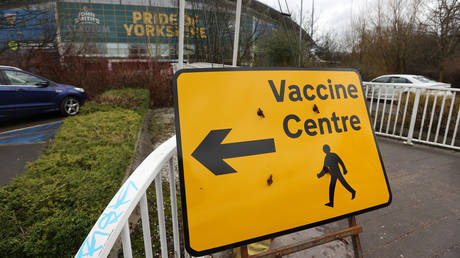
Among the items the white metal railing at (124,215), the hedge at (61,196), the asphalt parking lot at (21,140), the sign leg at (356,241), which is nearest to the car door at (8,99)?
the asphalt parking lot at (21,140)

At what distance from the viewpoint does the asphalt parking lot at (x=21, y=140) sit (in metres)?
3.97

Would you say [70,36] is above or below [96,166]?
above

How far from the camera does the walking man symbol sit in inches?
51.9

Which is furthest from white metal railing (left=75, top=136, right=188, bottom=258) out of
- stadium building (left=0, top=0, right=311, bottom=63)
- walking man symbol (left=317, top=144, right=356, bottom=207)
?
stadium building (left=0, top=0, right=311, bottom=63)

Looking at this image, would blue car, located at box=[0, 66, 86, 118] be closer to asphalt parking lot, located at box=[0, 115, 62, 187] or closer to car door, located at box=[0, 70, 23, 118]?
car door, located at box=[0, 70, 23, 118]

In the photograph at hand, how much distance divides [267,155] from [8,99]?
24.8 feet

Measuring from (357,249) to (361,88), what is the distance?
1.01 meters

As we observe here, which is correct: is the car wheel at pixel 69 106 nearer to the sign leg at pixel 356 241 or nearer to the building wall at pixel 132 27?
the building wall at pixel 132 27

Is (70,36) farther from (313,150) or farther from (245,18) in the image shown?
(313,150)

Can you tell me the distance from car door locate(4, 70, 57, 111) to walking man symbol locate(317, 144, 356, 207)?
25.4ft

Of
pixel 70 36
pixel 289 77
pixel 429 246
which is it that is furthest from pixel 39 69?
pixel 429 246

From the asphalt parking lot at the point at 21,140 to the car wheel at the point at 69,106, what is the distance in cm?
28

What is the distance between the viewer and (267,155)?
1.25m

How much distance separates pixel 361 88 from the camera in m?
1.65
